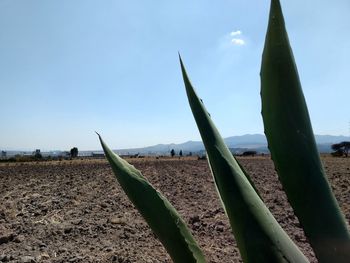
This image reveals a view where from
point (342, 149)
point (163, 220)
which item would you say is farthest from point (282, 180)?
point (342, 149)

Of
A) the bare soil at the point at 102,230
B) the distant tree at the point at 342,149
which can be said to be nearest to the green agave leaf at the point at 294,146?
the bare soil at the point at 102,230

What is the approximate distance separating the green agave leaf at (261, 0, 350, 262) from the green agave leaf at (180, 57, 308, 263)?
0.07 meters

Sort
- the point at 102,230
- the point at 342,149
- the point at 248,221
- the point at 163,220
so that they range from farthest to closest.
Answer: the point at 342,149
the point at 102,230
the point at 163,220
the point at 248,221

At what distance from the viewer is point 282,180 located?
0.90 metres

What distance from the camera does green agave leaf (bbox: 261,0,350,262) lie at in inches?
33.8

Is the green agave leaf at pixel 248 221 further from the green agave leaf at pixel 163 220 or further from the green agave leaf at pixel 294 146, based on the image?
the green agave leaf at pixel 163 220

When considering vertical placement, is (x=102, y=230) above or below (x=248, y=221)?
below

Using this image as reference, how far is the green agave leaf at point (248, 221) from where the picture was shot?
79cm

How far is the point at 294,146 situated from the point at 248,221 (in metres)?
0.21

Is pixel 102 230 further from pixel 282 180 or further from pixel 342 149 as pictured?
pixel 342 149

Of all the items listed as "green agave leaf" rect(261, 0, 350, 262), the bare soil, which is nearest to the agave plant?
"green agave leaf" rect(261, 0, 350, 262)

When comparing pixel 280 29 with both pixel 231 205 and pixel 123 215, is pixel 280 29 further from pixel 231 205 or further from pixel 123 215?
pixel 123 215

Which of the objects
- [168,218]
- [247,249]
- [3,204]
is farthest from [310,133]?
[3,204]

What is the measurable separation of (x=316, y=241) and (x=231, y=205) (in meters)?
0.19
